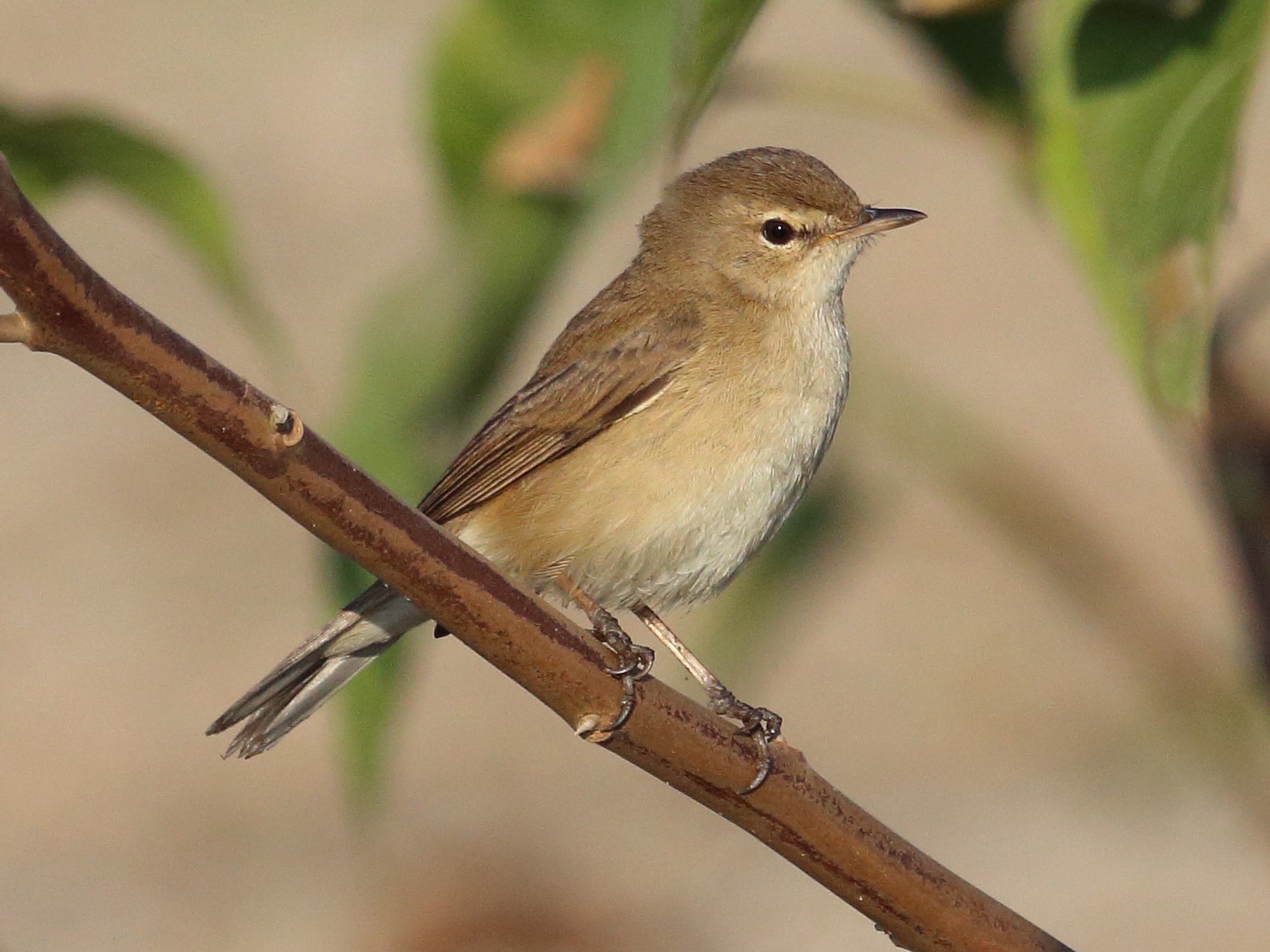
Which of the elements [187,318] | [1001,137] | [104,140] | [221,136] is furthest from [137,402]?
[221,136]

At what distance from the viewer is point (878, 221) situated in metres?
3.93

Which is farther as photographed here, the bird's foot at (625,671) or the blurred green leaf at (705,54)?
the blurred green leaf at (705,54)

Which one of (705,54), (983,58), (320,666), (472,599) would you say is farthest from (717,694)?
(472,599)

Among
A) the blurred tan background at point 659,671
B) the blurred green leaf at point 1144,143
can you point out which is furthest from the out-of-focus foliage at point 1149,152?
the blurred tan background at point 659,671

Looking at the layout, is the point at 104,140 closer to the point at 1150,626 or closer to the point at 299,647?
the point at 299,647

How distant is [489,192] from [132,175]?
0.59 meters

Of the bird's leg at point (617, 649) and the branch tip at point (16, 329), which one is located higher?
the bird's leg at point (617, 649)

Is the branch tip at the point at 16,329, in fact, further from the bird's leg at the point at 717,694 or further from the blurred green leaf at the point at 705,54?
the bird's leg at the point at 717,694

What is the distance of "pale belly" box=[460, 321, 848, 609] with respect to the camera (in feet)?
11.2

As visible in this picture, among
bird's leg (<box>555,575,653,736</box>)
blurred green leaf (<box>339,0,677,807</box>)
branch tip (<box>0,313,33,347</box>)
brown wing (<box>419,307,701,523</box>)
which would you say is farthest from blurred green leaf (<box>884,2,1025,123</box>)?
branch tip (<box>0,313,33,347</box>)

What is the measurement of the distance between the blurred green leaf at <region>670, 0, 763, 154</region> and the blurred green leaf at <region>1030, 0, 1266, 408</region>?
483 mm

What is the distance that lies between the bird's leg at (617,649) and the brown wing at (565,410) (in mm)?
259

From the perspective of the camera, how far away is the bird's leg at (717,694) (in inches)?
126

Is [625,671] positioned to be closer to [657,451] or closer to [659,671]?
[657,451]
